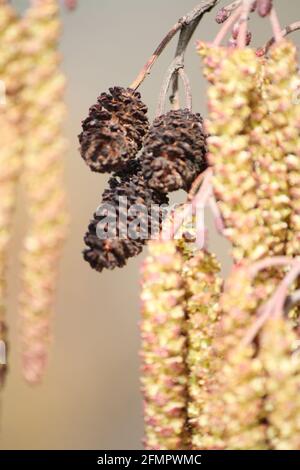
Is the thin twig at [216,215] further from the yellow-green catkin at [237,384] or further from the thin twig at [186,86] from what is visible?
the thin twig at [186,86]

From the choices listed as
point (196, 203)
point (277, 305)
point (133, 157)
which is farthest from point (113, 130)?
point (277, 305)

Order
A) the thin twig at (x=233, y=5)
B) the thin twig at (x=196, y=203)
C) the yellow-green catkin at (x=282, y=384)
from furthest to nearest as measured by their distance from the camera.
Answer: the thin twig at (x=233, y=5) → the thin twig at (x=196, y=203) → the yellow-green catkin at (x=282, y=384)

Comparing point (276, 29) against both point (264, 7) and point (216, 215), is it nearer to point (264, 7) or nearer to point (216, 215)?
point (264, 7)

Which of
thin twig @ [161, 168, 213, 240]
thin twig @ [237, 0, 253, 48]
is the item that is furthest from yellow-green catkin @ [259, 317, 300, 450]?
thin twig @ [237, 0, 253, 48]

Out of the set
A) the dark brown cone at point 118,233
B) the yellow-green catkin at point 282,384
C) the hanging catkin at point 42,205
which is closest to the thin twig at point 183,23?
the dark brown cone at point 118,233

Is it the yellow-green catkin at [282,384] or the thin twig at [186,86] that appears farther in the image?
the thin twig at [186,86]

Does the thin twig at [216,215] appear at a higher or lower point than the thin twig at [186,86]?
lower

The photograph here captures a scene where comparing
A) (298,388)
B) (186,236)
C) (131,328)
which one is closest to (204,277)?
(186,236)
